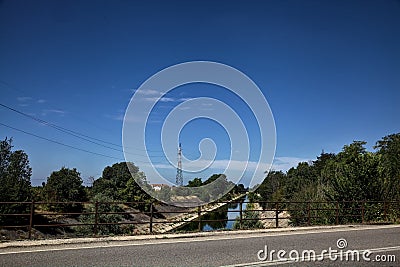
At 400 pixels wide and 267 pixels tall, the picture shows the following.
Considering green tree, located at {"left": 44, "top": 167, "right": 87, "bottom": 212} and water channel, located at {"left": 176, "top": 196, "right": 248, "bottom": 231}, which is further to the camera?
green tree, located at {"left": 44, "top": 167, "right": 87, "bottom": 212}

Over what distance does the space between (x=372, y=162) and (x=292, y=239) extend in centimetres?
1746

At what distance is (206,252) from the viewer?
905cm

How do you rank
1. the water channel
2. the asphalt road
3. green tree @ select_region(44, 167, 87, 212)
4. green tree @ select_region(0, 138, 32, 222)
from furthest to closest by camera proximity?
green tree @ select_region(44, 167, 87, 212)
green tree @ select_region(0, 138, 32, 222)
the water channel
the asphalt road

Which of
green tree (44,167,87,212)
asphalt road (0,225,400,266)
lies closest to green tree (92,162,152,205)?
green tree (44,167,87,212)

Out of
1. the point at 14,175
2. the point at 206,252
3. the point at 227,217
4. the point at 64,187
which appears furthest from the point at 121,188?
the point at 206,252

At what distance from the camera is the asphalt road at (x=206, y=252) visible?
7.81m

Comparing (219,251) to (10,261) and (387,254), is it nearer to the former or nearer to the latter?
(387,254)

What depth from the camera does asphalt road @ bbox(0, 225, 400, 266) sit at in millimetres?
7809

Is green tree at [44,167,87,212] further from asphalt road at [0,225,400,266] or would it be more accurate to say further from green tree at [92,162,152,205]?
asphalt road at [0,225,400,266]

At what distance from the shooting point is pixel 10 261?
305 inches

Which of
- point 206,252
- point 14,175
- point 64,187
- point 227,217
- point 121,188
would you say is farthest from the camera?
point 121,188

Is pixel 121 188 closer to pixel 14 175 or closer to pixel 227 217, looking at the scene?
pixel 14 175

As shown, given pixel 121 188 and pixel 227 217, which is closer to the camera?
pixel 227 217

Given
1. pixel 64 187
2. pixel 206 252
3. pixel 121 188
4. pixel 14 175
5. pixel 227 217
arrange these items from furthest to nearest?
pixel 121 188
pixel 64 187
pixel 14 175
pixel 227 217
pixel 206 252
